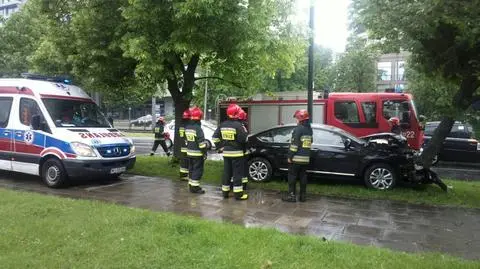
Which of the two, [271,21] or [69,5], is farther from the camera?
[69,5]

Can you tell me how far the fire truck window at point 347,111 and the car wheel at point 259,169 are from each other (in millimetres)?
5338

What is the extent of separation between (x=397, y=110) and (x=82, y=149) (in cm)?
996

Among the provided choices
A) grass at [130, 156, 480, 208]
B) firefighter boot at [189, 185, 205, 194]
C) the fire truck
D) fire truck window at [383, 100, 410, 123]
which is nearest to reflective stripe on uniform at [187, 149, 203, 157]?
firefighter boot at [189, 185, 205, 194]

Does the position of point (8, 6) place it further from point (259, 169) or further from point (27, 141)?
point (259, 169)

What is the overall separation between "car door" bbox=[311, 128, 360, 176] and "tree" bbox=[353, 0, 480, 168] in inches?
64.6

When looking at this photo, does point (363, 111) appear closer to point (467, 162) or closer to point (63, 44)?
point (467, 162)

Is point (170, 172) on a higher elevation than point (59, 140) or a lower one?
lower

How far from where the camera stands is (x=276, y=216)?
7.78 m

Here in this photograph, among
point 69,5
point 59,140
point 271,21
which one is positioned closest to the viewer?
point 59,140

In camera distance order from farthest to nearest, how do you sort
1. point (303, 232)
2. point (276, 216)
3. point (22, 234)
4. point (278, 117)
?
point (278, 117) < point (276, 216) < point (303, 232) < point (22, 234)

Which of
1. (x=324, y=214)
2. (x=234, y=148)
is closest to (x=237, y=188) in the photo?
(x=234, y=148)

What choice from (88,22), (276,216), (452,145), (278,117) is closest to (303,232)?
(276,216)

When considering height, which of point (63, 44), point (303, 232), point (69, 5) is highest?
point (69, 5)

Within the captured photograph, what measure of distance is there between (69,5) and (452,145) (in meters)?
13.8
